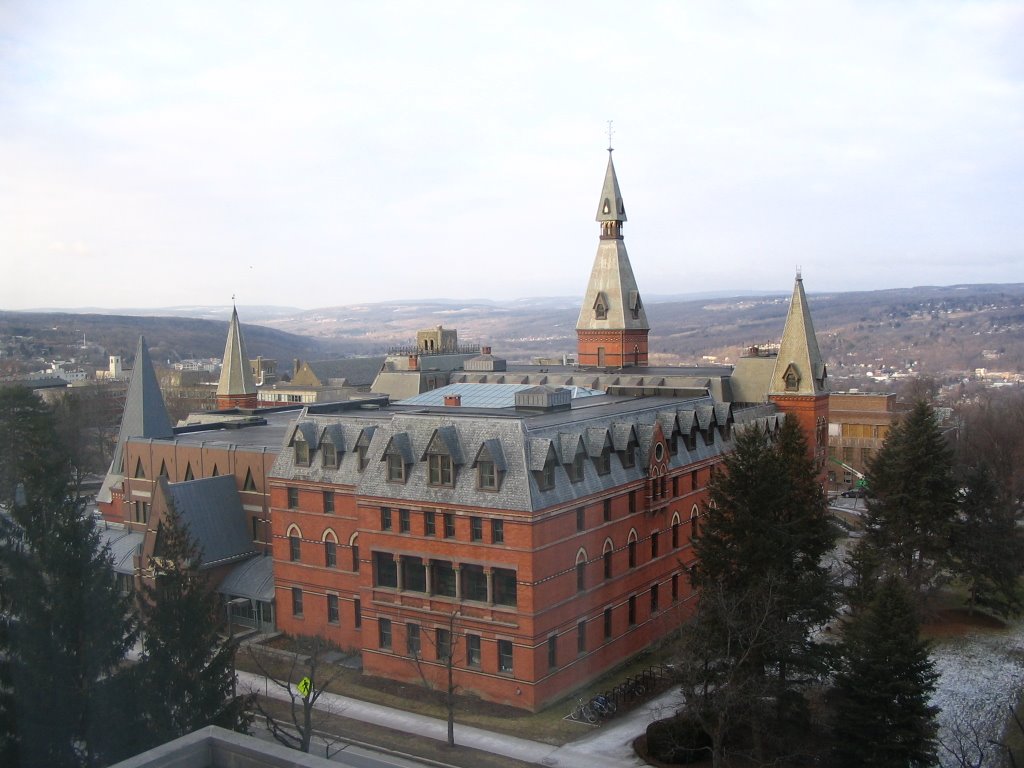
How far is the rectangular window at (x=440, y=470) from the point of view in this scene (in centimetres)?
4009

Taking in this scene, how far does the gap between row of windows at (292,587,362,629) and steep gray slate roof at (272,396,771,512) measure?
6149 mm

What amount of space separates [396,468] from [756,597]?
667 inches

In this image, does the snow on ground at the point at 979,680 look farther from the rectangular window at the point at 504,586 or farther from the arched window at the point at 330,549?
the arched window at the point at 330,549

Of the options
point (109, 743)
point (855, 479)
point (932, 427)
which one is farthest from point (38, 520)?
point (855, 479)

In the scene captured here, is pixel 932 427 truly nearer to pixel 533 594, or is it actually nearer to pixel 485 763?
pixel 533 594

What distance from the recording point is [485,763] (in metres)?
34.0

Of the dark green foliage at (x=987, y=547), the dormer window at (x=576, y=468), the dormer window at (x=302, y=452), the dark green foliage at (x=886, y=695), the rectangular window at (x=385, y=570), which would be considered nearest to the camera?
the dark green foliage at (x=886, y=695)

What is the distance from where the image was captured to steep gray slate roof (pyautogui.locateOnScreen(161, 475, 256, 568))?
51188mm

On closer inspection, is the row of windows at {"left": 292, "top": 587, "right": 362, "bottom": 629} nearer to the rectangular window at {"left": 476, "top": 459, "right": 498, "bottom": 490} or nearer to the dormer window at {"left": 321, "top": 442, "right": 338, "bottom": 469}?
the dormer window at {"left": 321, "top": 442, "right": 338, "bottom": 469}

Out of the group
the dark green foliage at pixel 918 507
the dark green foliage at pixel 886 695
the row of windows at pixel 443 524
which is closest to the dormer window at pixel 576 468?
the row of windows at pixel 443 524

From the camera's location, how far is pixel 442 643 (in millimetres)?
40375

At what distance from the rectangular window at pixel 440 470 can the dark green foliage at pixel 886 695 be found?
17.7 m

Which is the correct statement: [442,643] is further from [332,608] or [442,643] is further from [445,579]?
[332,608]

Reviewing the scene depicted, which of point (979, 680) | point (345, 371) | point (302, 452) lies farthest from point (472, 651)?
point (345, 371)
